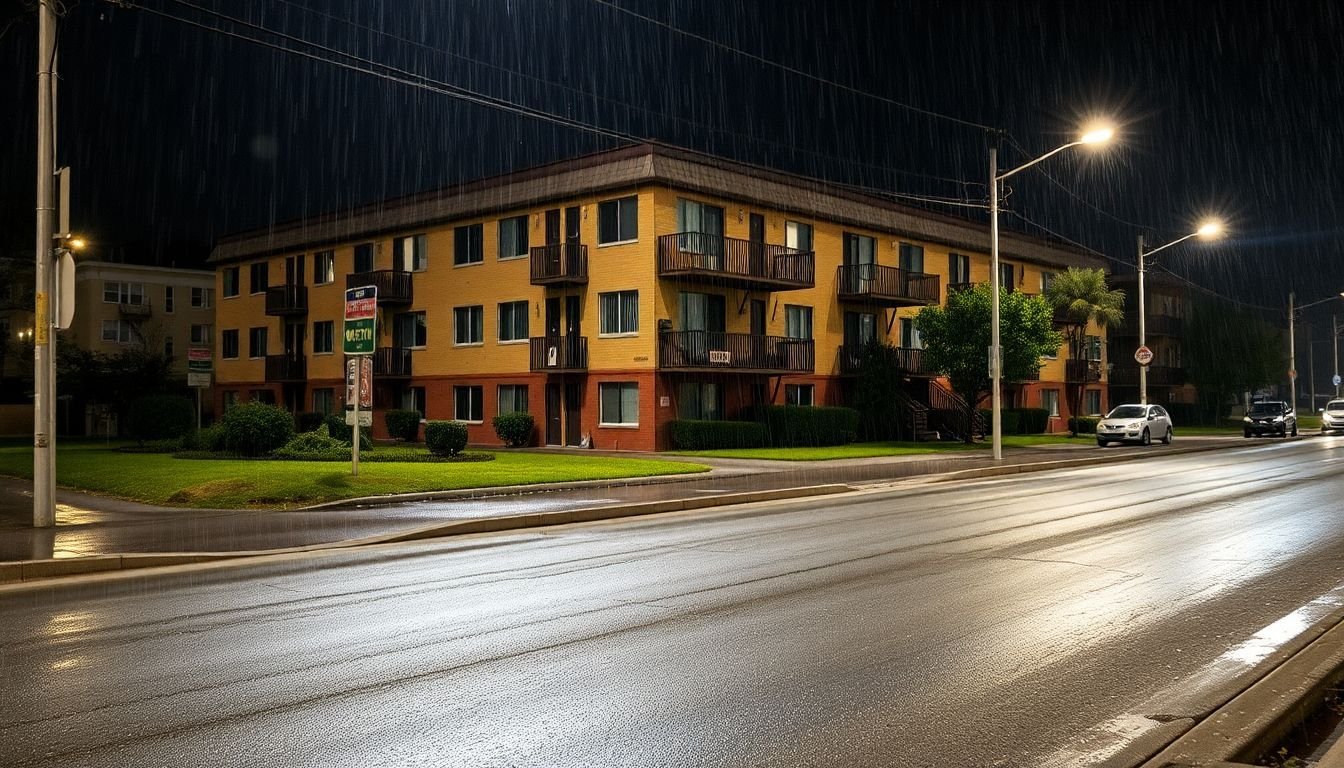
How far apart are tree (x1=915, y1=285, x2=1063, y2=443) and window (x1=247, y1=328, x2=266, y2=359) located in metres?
31.8

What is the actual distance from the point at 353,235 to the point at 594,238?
1454cm

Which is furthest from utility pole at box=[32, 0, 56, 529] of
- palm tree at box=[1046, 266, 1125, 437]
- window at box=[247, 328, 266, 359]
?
palm tree at box=[1046, 266, 1125, 437]

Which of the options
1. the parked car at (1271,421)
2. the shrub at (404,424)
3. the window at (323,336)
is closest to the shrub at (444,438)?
the shrub at (404,424)

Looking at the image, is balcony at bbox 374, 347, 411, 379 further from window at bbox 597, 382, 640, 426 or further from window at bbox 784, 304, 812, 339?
window at bbox 784, 304, 812, 339

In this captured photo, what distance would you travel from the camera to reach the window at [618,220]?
117ft

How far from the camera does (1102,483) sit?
70.5 ft

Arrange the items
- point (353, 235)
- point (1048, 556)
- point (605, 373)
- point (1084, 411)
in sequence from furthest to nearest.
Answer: point (1084, 411) → point (353, 235) → point (605, 373) → point (1048, 556)

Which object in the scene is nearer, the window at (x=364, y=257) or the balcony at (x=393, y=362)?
the balcony at (x=393, y=362)

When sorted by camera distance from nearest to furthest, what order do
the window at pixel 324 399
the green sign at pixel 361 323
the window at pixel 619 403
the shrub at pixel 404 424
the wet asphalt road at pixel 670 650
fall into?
the wet asphalt road at pixel 670 650 < the green sign at pixel 361 323 < the window at pixel 619 403 < the shrub at pixel 404 424 < the window at pixel 324 399

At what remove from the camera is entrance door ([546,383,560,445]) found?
38000mm

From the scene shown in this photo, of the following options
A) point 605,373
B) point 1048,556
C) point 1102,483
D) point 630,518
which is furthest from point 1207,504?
point 605,373

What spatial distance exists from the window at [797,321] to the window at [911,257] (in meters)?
6.46

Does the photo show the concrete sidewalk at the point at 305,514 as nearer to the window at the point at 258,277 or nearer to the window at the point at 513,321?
the window at the point at 513,321

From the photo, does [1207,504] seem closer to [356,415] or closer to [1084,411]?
[356,415]
